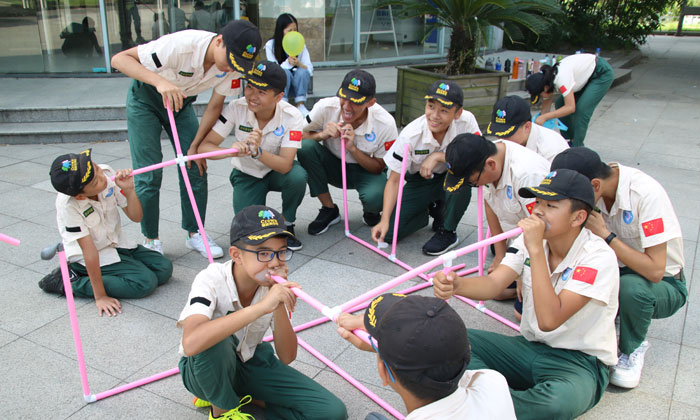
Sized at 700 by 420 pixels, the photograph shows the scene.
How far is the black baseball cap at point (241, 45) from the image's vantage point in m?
3.82

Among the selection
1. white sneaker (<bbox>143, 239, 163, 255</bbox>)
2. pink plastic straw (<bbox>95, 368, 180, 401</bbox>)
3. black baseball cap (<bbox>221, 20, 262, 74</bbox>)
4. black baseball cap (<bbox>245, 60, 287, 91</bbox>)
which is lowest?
pink plastic straw (<bbox>95, 368, 180, 401</bbox>)

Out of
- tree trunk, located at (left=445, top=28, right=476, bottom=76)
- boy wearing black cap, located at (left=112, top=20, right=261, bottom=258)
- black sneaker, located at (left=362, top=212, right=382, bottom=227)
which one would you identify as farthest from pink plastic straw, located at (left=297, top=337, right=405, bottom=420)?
tree trunk, located at (left=445, top=28, right=476, bottom=76)

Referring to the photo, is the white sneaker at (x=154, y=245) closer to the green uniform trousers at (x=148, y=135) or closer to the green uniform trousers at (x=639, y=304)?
the green uniform trousers at (x=148, y=135)

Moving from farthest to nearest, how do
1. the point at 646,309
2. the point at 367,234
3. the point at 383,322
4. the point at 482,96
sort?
the point at 482,96
the point at 367,234
the point at 646,309
the point at 383,322

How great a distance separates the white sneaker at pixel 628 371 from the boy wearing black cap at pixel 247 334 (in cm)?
149

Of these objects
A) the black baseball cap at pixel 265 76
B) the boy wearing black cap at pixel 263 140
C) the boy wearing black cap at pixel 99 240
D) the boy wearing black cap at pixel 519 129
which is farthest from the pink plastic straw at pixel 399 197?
the boy wearing black cap at pixel 99 240

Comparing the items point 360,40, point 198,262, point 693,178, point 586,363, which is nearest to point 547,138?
point 586,363

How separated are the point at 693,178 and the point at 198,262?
550 centimetres

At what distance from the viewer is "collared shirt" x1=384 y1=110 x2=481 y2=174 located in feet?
14.9

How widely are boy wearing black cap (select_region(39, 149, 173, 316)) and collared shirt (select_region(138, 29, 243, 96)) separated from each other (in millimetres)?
824

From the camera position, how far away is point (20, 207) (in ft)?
17.2

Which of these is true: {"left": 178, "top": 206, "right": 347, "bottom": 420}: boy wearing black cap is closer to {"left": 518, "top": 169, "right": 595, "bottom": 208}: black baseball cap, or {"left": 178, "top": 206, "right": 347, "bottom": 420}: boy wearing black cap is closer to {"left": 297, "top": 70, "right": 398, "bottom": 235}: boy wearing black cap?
{"left": 518, "top": 169, "right": 595, "bottom": 208}: black baseball cap

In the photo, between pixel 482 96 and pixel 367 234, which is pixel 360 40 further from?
pixel 367 234

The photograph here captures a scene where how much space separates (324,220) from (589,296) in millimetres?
2796
